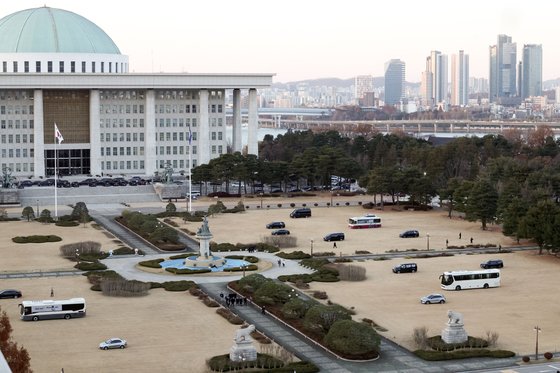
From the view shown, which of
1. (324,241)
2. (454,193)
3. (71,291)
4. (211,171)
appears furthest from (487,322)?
(211,171)

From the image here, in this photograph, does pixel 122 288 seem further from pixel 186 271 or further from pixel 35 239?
pixel 35 239

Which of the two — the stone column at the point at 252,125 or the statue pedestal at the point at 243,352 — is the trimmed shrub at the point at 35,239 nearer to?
the statue pedestal at the point at 243,352

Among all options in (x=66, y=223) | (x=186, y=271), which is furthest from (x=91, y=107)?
(x=186, y=271)

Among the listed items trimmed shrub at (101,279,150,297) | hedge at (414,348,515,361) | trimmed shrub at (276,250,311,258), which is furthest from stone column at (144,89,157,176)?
hedge at (414,348,515,361)

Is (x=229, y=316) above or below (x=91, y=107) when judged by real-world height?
below

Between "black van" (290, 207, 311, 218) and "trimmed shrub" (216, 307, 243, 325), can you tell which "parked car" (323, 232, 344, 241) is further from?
"trimmed shrub" (216, 307, 243, 325)

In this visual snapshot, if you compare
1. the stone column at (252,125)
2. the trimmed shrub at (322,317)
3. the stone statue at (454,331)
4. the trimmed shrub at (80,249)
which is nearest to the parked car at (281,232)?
the trimmed shrub at (80,249)

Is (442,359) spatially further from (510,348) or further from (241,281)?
(241,281)
